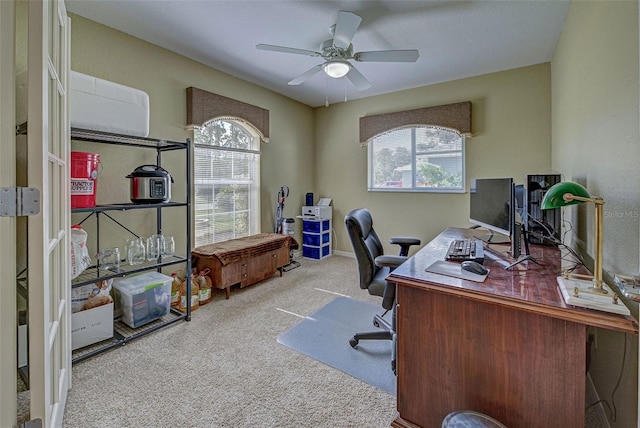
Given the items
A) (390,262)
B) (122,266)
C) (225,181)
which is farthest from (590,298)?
(225,181)

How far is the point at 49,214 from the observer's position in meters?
1.23

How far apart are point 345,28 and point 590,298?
2.18 m

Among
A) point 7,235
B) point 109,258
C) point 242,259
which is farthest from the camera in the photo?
point 242,259

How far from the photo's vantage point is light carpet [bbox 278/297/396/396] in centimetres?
186

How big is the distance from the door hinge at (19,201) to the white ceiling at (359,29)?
77.7 inches

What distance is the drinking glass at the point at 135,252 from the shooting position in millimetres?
Result: 2424

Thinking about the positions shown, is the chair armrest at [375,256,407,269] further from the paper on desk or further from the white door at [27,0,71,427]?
the white door at [27,0,71,427]

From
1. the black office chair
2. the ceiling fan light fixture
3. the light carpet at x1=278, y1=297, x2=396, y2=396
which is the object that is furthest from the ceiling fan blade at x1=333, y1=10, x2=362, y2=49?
the light carpet at x1=278, y1=297, x2=396, y2=396

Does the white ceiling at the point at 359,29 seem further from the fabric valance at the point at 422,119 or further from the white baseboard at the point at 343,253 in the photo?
the white baseboard at the point at 343,253

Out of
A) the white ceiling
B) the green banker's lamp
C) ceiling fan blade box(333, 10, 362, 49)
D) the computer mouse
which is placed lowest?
the computer mouse

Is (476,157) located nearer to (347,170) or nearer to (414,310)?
(347,170)

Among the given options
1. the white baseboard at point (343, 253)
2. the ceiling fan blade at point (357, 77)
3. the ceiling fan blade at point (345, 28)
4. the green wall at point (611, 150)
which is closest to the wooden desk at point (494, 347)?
the green wall at point (611, 150)

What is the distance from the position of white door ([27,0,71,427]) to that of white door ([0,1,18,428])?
1.9 inches

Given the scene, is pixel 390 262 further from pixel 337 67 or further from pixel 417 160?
pixel 417 160
